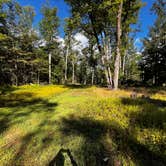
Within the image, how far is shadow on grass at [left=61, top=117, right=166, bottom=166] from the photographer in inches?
160

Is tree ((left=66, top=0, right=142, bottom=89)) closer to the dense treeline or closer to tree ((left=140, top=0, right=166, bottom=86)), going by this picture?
the dense treeline

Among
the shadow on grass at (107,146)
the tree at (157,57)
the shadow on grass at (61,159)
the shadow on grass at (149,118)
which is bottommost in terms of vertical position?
the shadow on grass at (61,159)

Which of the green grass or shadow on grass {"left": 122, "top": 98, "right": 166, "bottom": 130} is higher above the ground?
shadow on grass {"left": 122, "top": 98, "right": 166, "bottom": 130}

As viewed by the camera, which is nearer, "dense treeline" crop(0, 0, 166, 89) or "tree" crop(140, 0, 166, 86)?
"dense treeline" crop(0, 0, 166, 89)

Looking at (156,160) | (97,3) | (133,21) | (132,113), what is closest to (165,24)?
(133,21)

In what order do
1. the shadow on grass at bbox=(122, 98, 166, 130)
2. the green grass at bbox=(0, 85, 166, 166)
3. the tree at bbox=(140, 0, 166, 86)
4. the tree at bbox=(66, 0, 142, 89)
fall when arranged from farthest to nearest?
the tree at bbox=(140, 0, 166, 86) < the tree at bbox=(66, 0, 142, 89) < the shadow on grass at bbox=(122, 98, 166, 130) < the green grass at bbox=(0, 85, 166, 166)

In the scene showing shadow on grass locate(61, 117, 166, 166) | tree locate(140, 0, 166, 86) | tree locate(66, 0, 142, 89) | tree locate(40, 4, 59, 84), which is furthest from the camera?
tree locate(40, 4, 59, 84)

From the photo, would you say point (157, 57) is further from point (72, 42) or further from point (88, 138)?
point (88, 138)

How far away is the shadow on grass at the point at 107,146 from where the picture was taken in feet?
13.3

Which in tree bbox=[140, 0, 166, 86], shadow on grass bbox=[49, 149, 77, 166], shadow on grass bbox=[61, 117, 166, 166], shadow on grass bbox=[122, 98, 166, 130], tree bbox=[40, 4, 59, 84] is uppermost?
tree bbox=[40, 4, 59, 84]

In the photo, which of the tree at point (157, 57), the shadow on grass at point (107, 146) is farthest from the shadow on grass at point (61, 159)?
the tree at point (157, 57)

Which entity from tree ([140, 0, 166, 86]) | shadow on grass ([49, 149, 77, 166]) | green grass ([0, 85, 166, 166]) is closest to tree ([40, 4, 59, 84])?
tree ([140, 0, 166, 86])

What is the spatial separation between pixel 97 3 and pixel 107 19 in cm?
213

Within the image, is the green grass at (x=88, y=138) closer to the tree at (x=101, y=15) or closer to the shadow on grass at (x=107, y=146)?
the shadow on grass at (x=107, y=146)
